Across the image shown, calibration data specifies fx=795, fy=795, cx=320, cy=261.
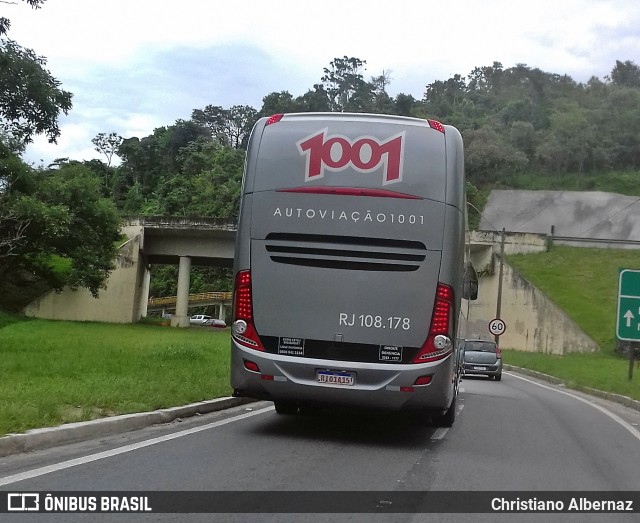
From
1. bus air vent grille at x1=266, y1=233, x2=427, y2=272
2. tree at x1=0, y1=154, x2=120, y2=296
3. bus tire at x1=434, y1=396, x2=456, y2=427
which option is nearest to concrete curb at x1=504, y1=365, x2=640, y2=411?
bus tire at x1=434, y1=396, x2=456, y2=427

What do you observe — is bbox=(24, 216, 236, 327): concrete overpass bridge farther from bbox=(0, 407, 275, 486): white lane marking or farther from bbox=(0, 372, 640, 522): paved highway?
bbox=(0, 407, 275, 486): white lane marking

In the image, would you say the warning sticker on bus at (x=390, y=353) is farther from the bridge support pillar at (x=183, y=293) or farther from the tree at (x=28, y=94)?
the bridge support pillar at (x=183, y=293)

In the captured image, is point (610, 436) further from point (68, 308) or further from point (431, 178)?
point (68, 308)

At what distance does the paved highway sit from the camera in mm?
6645

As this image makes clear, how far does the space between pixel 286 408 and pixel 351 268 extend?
3.45 m

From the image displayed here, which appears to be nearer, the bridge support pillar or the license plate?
the license plate

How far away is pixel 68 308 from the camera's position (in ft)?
155

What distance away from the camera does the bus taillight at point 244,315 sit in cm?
934

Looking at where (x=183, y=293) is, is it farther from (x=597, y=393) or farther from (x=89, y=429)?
(x=89, y=429)

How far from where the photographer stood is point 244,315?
940 centimetres

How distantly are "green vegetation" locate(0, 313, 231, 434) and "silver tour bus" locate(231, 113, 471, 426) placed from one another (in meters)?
2.07

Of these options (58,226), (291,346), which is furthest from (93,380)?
(58,226)

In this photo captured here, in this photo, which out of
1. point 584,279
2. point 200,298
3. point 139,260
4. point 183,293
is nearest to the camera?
point 139,260

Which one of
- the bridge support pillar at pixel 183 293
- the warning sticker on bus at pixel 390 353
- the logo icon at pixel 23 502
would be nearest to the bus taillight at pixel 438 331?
the warning sticker on bus at pixel 390 353
